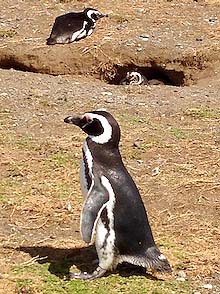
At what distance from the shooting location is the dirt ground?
4.97 m

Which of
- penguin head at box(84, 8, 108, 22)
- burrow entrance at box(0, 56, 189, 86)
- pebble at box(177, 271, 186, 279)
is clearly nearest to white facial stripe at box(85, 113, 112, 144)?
pebble at box(177, 271, 186, 279)

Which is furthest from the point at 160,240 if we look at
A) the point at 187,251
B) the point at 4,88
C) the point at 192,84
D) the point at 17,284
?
the point at 192,84

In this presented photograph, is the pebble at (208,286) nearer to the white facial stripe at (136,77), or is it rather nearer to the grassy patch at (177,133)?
the grassy patch at (177,133)

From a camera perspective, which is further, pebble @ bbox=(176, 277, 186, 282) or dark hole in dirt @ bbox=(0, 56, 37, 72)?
dark hole in dirt @ bbox=(0, 56, 37, 72)

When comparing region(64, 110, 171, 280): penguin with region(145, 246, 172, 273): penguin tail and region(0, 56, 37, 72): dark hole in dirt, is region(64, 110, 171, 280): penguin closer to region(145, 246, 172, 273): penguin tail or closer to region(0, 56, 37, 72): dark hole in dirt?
region(145, 246, 172, 273): penguin tail

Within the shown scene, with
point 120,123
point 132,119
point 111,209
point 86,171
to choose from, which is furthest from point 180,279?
point 132,119

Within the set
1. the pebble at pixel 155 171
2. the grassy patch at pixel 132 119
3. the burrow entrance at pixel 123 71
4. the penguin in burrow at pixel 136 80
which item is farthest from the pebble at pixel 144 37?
the pebble at pixel 155 171

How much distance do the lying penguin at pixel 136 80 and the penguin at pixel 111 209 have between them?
4396mm

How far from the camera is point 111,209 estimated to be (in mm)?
4332

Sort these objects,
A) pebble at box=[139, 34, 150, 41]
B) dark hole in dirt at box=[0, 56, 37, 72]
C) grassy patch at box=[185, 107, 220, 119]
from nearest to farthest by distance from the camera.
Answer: grassy patch at box=[185, 107, 220, 119]
dark hole in dirt at box=[0, 56, 37, 72]
pebble at box=[139, 34, 150, 41]

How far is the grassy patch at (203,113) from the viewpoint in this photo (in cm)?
751

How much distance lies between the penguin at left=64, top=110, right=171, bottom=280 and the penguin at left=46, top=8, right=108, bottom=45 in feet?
16.8

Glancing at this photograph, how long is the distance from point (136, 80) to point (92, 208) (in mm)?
4816

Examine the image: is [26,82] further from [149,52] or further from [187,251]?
[187,251]
